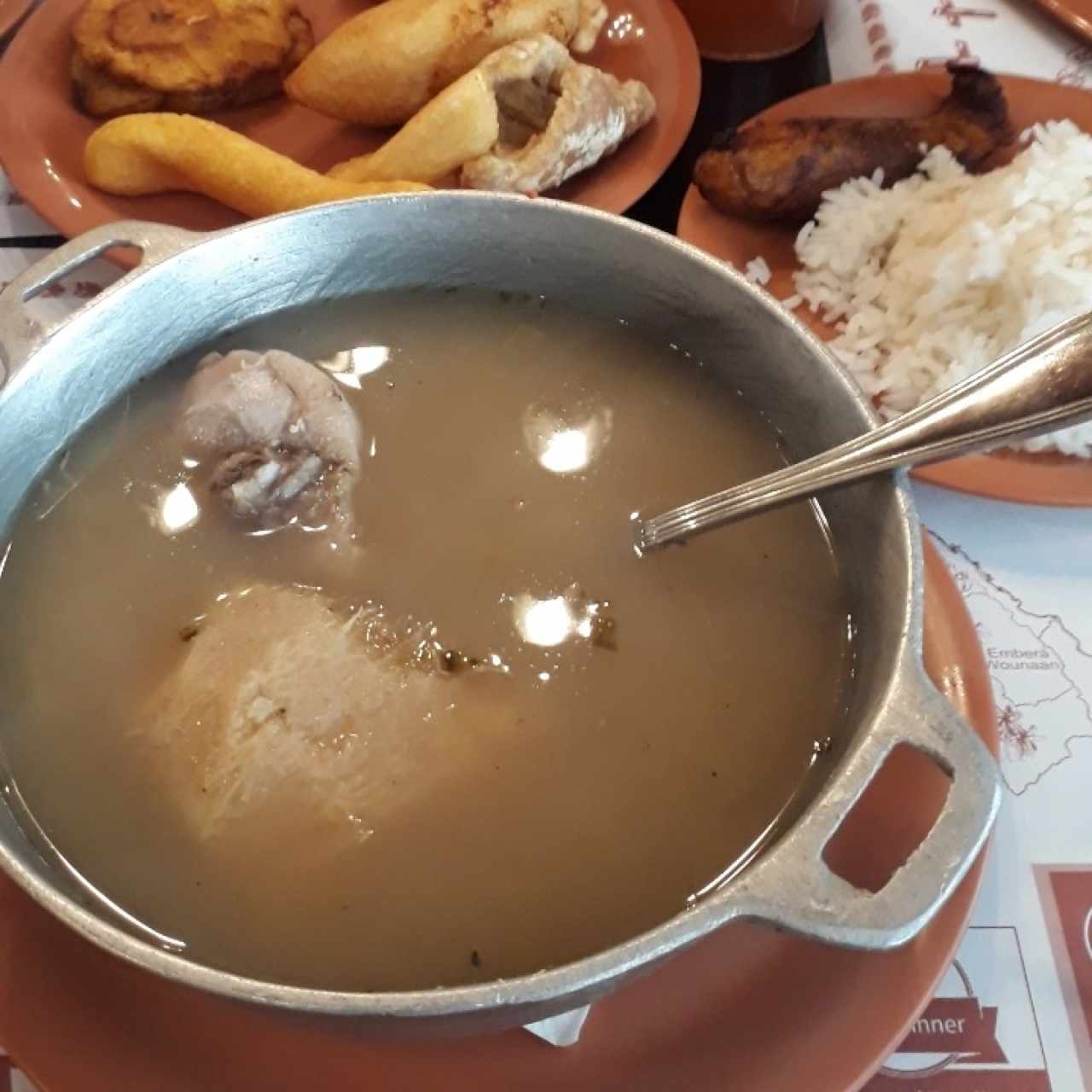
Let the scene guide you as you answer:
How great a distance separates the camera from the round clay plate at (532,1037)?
2.38ft

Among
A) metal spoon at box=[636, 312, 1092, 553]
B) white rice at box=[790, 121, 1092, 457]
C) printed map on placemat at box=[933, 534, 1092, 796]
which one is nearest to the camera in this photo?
metal spoon at box=[636, 312, 1092, 553]

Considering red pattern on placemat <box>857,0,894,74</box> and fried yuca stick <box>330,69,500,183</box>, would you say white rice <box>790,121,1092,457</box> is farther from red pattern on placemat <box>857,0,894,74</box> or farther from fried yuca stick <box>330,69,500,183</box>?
fried yuca stick <box>330,69,500,183</box>

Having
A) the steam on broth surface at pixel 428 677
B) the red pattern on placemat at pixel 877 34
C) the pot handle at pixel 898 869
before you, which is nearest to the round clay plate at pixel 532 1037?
the steam on broth surface at pixel 428 677

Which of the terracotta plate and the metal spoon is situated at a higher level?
the metal spoon

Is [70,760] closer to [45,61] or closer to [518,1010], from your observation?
[518,1010]

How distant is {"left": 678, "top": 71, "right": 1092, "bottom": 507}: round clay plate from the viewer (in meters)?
1.03

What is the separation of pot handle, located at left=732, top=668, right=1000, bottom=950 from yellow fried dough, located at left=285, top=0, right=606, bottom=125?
102 cm

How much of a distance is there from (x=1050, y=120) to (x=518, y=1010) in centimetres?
129

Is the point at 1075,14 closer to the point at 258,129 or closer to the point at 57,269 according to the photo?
the point at 258,129

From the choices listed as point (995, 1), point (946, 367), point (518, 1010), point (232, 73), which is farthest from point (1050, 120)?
point (518, 1010)

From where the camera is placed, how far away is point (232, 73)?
4.42ft

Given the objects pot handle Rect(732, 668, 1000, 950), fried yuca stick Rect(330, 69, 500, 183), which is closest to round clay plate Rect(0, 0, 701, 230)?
fried yuca stick Rect(330, 69, 500, 183)

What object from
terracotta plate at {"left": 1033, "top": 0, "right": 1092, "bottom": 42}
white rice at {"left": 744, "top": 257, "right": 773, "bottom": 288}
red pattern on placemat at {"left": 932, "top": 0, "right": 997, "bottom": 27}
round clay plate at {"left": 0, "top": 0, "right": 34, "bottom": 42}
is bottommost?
white rice at {"left": 744, "top": 257, "right": 773, "bottom": 288}

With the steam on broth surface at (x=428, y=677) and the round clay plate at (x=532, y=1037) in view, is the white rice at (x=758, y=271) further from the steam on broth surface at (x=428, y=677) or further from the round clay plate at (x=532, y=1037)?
the round clay plate at (x=532, y=1037)
